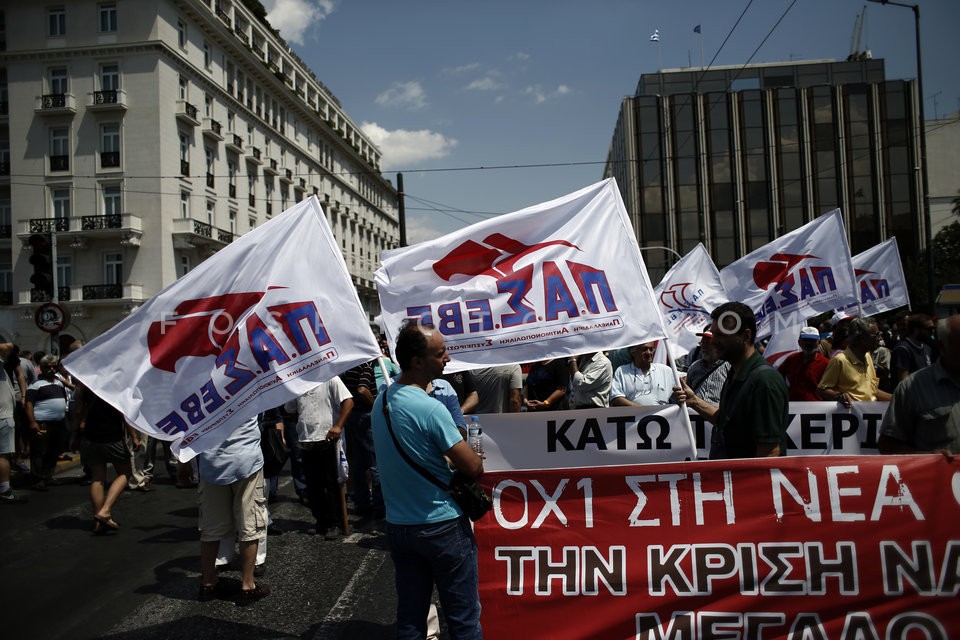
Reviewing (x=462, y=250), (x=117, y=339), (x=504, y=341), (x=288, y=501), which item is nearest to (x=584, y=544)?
(x=504, y=341)

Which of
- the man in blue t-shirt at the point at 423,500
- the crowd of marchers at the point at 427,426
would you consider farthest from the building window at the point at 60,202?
the man in blue t-shirt at the point at 423,500

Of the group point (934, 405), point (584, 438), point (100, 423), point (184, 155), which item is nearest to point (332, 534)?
point (100, 423)

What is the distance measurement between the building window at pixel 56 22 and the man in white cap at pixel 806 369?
4506 centimetres

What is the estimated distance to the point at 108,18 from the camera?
129ft

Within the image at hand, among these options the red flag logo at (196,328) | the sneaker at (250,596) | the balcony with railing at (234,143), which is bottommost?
the sneaker at (250,596)

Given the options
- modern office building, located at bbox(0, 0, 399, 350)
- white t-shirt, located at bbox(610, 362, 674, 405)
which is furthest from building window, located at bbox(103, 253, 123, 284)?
white t-shirt, located at bbox(610, 362, 674, 405)

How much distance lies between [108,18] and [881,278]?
42534 millimetres

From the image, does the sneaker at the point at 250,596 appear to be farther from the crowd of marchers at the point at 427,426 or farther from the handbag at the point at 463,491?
the handbag at the point at 463,491

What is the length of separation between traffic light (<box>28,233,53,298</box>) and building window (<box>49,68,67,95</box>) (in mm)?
32257

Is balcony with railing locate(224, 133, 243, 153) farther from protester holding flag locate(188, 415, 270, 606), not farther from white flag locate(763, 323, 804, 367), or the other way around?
protester holding flag locate(188, 415, 270, 606)

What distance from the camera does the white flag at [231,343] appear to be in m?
4.05

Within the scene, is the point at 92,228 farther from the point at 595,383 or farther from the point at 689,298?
the point at 595,383

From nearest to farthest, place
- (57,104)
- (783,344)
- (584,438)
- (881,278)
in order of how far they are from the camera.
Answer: (584,438)
(783,344)
(881,278)
(57,104)

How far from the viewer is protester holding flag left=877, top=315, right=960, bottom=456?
348 centimetres
